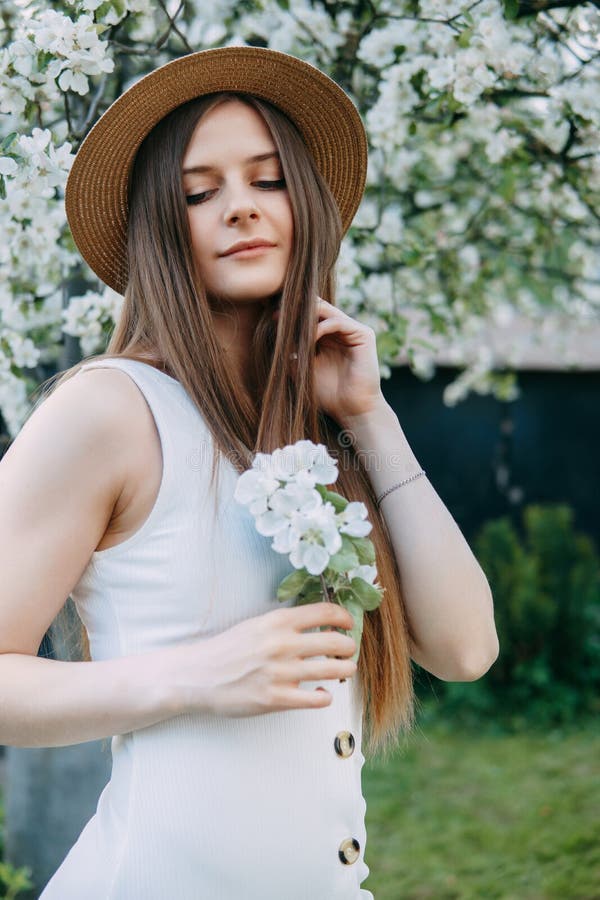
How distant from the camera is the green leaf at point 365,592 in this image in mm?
1403

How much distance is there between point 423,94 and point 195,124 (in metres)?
1.13

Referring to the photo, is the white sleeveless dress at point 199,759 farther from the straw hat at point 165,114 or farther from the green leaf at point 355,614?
the straw hat at point 165,114

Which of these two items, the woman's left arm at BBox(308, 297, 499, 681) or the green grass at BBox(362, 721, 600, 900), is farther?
the green grass at BBox(362, 721, 600, 900)

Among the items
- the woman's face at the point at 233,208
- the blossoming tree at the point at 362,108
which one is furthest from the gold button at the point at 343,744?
the blossoming tree at the point at 362,108

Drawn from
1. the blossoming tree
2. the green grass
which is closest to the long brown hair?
the blossoming tree

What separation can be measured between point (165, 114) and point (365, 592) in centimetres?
99

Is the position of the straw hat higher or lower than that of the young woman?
higher

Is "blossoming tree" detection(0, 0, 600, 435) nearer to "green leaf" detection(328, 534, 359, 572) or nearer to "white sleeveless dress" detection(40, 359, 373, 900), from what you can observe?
"white sleeveless dress" detection(40, 359, 373, 900)

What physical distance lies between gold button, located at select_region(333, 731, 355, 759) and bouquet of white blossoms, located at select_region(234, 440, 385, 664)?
235mm

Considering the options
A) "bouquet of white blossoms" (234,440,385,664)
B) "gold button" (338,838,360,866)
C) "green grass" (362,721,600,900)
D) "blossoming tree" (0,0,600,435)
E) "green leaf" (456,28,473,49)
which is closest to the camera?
"bouquet of white blossoms" (234,440,385,664)

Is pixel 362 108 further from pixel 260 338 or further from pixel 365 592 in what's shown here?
pixel 365 592

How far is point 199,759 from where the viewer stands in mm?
1491

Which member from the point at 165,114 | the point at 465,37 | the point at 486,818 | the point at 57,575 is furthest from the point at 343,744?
the point at 486,818

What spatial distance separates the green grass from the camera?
4223mm
